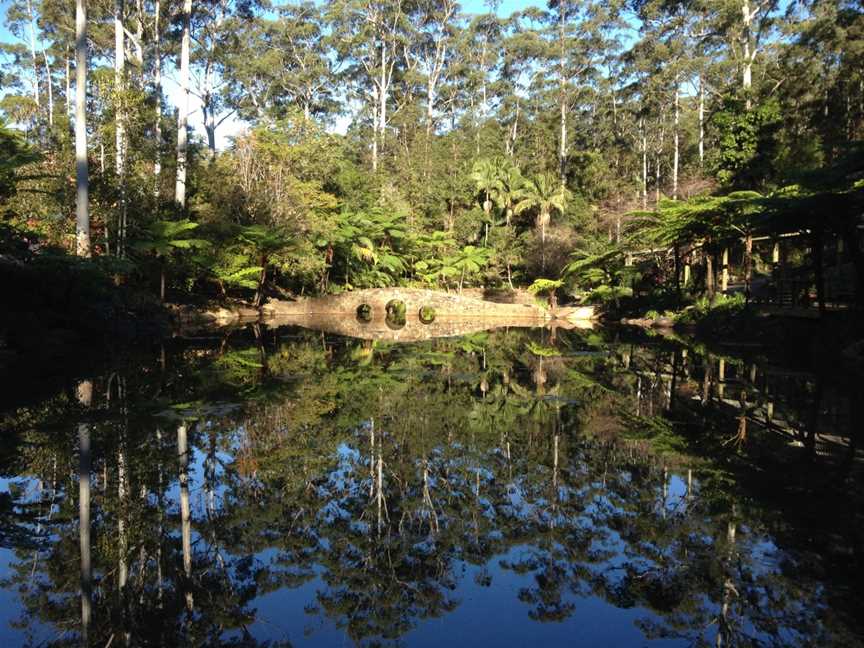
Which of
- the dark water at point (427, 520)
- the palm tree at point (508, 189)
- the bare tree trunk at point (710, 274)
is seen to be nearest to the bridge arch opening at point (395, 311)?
the palm tree at point (508, 189)

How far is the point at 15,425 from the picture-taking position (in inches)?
257

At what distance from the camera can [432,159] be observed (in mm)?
35750

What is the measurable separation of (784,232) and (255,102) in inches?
1363

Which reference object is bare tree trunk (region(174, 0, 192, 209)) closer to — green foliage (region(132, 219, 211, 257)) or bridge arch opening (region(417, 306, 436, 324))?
green foliage (region(132, 219, 211, 257))

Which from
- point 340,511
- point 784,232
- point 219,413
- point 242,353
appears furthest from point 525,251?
point 340,511

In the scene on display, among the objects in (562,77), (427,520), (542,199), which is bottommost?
(427,520)

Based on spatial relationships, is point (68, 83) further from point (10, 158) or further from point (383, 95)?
point (10, 158)

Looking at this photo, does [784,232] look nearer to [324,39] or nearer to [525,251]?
[525,251]

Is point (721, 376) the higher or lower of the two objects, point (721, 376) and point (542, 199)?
the lower

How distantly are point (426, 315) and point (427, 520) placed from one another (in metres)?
22.1

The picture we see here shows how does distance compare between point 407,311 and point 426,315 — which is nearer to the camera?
point 426,315

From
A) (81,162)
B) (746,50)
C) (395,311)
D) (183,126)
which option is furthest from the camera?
(746,50)

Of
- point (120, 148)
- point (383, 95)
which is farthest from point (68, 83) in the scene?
point (120, 148)

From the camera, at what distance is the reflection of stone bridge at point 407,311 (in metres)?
25.5
